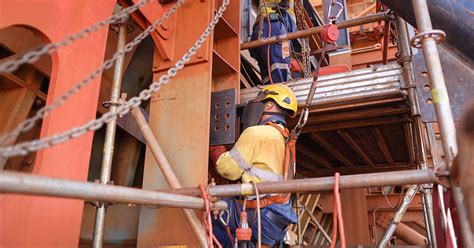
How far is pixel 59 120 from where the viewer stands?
228 centimetres

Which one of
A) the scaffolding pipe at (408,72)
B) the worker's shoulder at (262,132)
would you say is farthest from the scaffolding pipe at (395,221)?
the worker's shoulder at (262,132)

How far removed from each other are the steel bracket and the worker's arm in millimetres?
256

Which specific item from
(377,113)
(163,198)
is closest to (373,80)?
(377,113)

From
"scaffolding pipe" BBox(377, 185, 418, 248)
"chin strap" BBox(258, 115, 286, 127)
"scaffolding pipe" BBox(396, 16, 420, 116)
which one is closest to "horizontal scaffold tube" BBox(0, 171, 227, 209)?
"chin strap" BBox(258, 115, 286, 127)

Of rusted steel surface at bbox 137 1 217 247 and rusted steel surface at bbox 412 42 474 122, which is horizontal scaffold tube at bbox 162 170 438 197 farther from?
rusted steel surface at bbox 137 1 217 247

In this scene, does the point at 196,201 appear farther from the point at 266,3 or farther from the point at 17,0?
the point at 266,3

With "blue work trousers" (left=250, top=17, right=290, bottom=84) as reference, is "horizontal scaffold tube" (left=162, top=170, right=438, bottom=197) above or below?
below

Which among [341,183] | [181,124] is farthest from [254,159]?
[341,183]

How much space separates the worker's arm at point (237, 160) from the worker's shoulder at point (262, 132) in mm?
27

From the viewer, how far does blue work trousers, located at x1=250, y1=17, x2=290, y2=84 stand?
5016 millimetres

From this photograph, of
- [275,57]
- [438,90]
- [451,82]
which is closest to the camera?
[438,90]

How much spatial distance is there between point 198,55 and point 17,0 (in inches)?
62.6

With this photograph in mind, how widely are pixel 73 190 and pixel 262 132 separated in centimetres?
209

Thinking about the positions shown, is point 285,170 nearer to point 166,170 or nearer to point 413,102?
point 166,170
